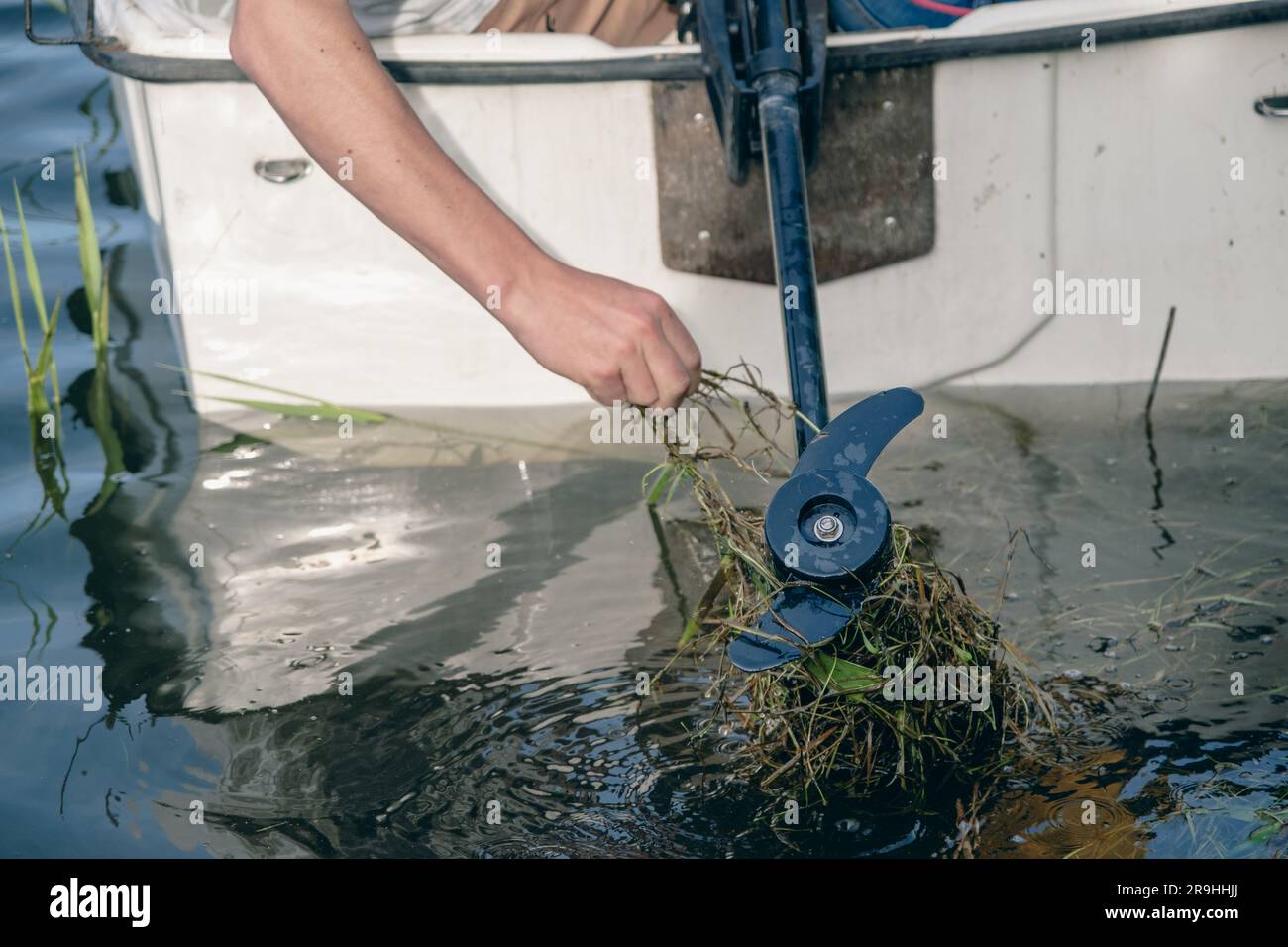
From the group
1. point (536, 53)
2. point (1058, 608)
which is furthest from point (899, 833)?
point (536, 53)

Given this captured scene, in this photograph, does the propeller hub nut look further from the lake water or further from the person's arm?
the lake water

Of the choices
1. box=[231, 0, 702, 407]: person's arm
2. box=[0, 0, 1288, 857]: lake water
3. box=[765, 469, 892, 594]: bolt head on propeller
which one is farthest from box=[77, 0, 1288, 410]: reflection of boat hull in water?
box=[765, 469, 892, 594]: bolt head on propeller

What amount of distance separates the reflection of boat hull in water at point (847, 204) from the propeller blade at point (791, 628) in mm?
1233

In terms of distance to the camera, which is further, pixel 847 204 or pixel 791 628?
pixel 847 204

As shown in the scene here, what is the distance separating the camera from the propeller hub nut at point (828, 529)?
6.34ft

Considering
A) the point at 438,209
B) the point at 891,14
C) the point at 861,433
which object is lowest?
the point at 861,433

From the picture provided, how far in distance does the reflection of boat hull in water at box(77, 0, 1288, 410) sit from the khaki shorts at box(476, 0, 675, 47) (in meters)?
0.18

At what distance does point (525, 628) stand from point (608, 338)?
767 mm

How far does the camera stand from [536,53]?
2.92 meters

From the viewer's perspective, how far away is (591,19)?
3.28 metres

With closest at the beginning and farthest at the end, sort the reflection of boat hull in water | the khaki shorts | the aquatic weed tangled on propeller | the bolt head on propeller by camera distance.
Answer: the bolt head on propeller
the aquatic weed tangled on propeller
the reflection of boat hull in water
the khaki shorts

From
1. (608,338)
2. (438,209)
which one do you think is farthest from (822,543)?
(438,209)

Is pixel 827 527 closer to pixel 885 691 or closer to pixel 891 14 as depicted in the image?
pixel 885 691

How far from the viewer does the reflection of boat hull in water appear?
2.94 m
